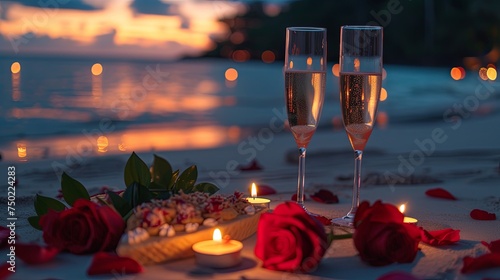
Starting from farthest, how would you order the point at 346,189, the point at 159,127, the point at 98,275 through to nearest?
the point at 159,127, the point at 346,189, the point at 98,275

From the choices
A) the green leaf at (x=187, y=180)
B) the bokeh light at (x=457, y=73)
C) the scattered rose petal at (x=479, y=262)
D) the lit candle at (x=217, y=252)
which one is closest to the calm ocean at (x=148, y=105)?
the bokeh light at (x=457, y=73)

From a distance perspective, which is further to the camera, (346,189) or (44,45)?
(44,45)

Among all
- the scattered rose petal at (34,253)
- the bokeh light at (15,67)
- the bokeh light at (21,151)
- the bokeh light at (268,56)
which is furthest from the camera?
the bokeh light at (268,56)

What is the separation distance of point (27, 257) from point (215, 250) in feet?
1.67

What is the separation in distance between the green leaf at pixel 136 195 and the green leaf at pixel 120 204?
1 centimetres

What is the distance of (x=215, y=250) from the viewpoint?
5.77 ft

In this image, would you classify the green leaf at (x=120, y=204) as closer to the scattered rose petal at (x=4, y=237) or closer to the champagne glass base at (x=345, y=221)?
the scattered rose petal at (x=4, y=237)

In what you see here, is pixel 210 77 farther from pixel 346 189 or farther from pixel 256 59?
pixel 346 189

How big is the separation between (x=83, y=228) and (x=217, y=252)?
0.42m

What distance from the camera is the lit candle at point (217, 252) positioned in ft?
5.73

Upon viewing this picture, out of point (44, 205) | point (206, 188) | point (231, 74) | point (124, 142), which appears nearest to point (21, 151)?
point (124, 142)

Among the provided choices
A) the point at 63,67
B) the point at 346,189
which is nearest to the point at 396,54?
the point at 63,67

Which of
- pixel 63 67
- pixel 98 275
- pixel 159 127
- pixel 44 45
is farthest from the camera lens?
pixel 63 67

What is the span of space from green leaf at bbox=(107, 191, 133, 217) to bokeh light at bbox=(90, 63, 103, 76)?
1349 cm
